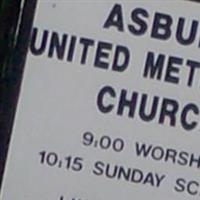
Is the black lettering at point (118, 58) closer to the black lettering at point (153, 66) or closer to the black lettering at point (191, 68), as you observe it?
the black lettering at point (153, 66)

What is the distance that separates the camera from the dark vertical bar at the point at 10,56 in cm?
283

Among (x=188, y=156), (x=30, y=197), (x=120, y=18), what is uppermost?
(x=120, y=18)

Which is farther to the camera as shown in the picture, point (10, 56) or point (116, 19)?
point (10, 56)

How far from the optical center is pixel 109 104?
9.27 feet

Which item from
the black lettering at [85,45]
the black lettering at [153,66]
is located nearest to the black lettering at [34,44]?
the black lettering at [85,45]

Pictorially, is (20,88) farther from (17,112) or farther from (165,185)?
(165,185)

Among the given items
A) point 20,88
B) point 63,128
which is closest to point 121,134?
point 63,128

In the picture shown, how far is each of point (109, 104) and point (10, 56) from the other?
375 mm

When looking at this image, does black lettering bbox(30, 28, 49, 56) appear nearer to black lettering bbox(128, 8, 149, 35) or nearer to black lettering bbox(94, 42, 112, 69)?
black lettering bbox(94, 42, 112, 69)

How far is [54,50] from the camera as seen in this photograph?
2.82m

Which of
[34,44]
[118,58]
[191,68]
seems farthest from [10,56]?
[191,68]

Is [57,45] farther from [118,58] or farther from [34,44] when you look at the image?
[118,58]

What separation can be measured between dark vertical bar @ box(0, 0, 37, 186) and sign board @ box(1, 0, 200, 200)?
0.02 m

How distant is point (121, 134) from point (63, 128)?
0.19 meters
